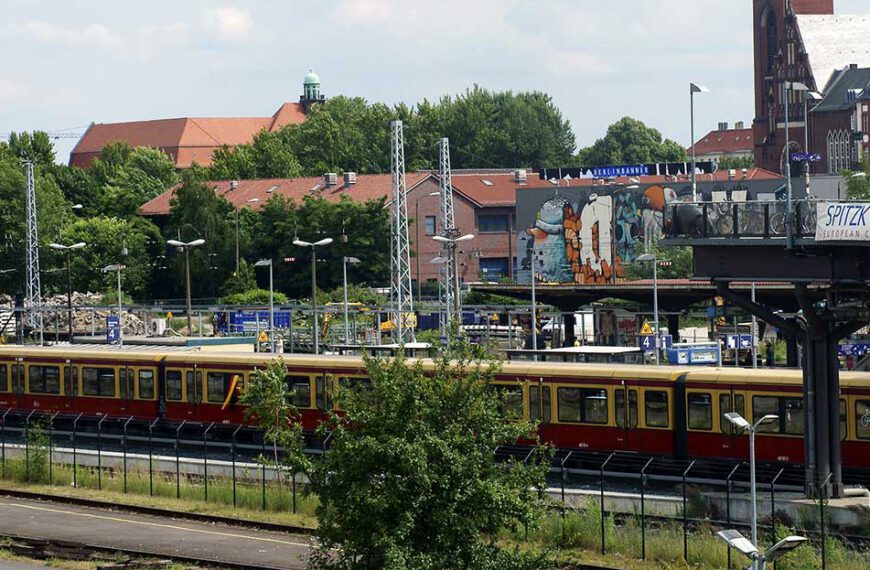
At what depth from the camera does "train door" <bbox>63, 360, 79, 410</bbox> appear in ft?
173

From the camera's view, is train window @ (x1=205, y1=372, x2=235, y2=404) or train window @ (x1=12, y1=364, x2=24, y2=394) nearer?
train window @ (x1=205, y1=372, x2=235, y2=404)

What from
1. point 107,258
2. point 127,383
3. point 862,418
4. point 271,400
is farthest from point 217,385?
point 107,258

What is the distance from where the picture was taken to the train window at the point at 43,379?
53438 millimetres

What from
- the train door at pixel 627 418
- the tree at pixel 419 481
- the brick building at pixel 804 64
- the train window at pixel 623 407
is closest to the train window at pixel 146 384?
the train window at pixel 623 407

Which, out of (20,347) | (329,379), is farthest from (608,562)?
(20,347)

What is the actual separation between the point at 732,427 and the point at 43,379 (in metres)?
27.7

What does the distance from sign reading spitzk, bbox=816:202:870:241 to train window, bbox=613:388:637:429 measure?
982 cm

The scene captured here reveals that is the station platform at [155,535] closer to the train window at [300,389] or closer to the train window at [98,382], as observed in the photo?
the train window at [300,389]

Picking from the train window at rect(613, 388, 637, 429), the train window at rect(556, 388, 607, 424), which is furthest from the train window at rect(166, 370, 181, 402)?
the train window at rect(613, 388, 637, 429)

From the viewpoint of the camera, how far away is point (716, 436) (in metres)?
36.9

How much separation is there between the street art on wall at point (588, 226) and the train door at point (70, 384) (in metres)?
51.1

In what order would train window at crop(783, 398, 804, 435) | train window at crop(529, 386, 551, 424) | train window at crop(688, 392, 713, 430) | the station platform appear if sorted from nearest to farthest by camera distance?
the station platform → train window at crop(783, 398, 804, 435) → train window at crop(688, 392, 713, 430) → train window at crop(529, 386, 551, 424)

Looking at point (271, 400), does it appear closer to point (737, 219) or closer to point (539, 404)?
point (539, 404)

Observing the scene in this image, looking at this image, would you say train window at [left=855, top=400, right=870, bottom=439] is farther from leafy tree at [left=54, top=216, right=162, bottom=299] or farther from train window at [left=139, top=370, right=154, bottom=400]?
leafy tree at [left=54, top=216, right=162, bottom=299]
